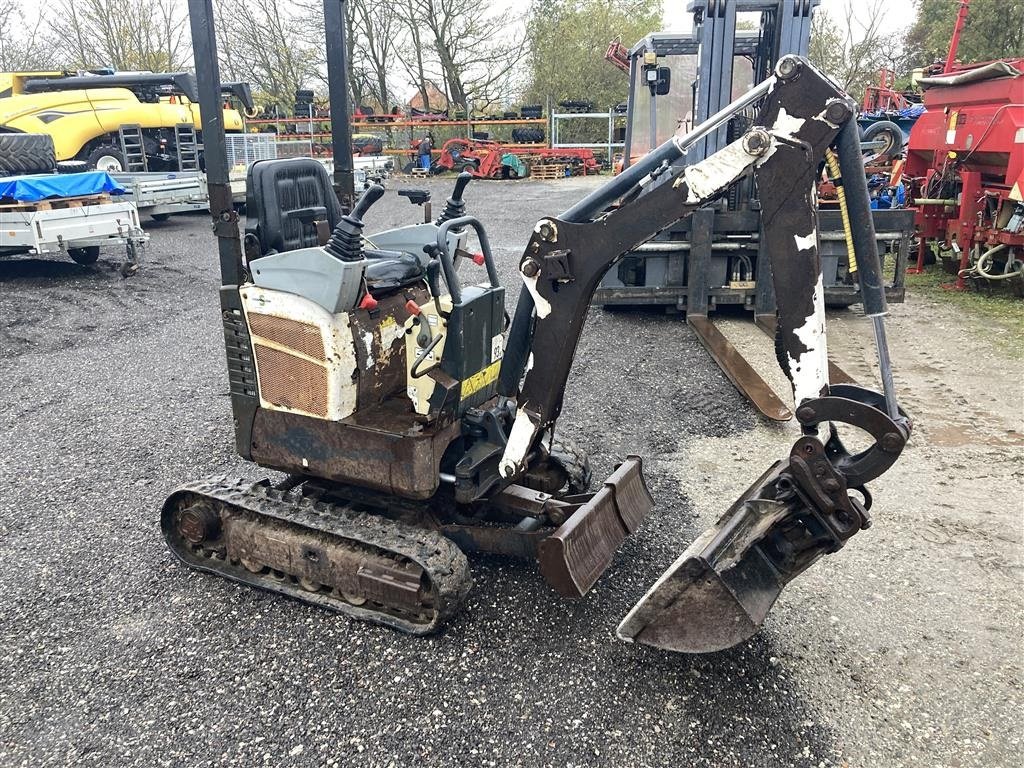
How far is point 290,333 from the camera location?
3.40 metres

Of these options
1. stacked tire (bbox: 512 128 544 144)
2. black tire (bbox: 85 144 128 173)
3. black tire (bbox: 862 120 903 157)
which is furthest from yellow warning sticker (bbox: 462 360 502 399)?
stacked tire (bbox: 512 128 544 144)

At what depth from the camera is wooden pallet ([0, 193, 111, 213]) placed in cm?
975

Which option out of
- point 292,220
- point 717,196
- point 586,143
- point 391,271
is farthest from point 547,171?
point 717,196

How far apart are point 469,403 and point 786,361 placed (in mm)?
1397

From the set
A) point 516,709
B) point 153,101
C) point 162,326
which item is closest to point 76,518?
point 516,709

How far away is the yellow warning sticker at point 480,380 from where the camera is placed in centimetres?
360

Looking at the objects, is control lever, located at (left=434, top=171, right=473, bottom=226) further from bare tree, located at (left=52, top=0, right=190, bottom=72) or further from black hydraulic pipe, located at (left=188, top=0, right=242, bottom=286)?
bare tree, located at (left=52, top=0, right=190, bottom=72)

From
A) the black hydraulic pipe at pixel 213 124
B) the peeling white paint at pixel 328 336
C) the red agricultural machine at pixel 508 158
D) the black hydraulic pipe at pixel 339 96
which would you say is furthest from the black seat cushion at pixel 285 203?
the red agricultural machine at pixel 508 158

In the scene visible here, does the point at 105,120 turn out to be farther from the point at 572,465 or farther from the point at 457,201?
the point at 572,465

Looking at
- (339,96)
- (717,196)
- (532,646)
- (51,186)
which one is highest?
(339,96)

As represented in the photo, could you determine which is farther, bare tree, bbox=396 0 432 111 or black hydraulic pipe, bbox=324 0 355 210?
bare tree, bbox=396 0 432 111

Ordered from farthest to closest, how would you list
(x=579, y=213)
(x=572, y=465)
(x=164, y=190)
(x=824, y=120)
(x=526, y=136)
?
(x=526, y=136) < (x=164, y=190) < (x=572, y=465) < (x=579, y=213) < (x=824, y=120)

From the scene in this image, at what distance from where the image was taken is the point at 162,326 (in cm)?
853

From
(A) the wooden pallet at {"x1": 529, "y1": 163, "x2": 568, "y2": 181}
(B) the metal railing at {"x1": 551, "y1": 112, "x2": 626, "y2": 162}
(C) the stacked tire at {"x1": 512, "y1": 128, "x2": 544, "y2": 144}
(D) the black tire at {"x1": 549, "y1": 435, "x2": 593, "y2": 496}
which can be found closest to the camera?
(D) the black tire at {"x1": 549, "y1": 435, "x2": 593, "y2": 496}
